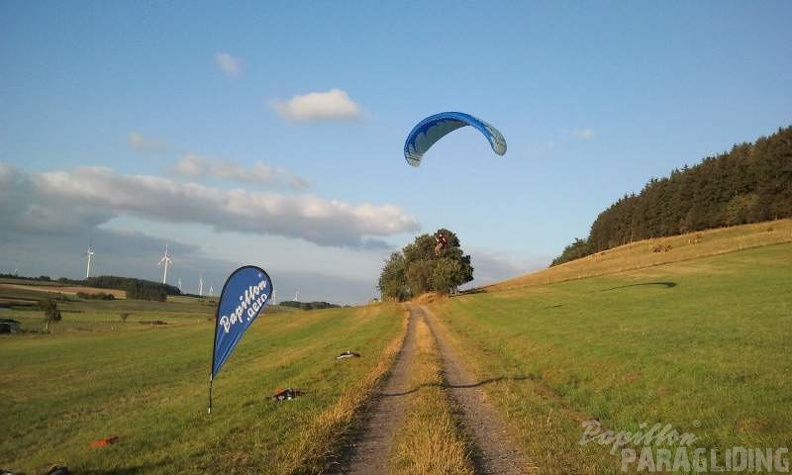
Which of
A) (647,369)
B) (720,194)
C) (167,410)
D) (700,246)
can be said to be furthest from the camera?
(720,194)

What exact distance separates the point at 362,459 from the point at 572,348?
1491 cm

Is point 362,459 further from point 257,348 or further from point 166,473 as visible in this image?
point 257,348

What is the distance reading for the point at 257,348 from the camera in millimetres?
40562

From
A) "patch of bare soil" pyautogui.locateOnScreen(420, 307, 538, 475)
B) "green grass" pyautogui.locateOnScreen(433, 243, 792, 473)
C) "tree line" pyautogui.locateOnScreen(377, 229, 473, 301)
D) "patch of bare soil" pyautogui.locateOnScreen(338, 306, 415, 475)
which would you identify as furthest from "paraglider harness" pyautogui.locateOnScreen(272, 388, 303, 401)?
"tree line" pyautogui.locateOnScreen(377, 229, 473, 301)

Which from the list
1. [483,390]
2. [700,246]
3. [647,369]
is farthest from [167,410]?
[700,246]

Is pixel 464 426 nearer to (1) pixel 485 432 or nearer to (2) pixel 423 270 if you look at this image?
(1) pixel 485 432

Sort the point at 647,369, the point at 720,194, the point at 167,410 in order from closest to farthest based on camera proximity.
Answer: the point at 647,369, the point at 167,410, the point at 720,194

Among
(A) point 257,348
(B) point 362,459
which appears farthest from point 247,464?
(A) point 257,348

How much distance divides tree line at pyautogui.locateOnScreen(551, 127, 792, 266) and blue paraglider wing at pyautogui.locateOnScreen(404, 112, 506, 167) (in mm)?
84865

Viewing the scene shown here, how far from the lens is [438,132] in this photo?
25234 mm

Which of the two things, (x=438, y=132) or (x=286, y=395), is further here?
(x=438, y=132)

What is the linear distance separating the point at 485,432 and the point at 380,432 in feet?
7.10

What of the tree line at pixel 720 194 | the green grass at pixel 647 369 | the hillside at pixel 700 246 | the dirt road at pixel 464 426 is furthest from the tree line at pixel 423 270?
the dirt road at pixel 464 426

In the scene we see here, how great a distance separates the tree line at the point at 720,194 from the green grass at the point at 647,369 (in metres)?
60.3
